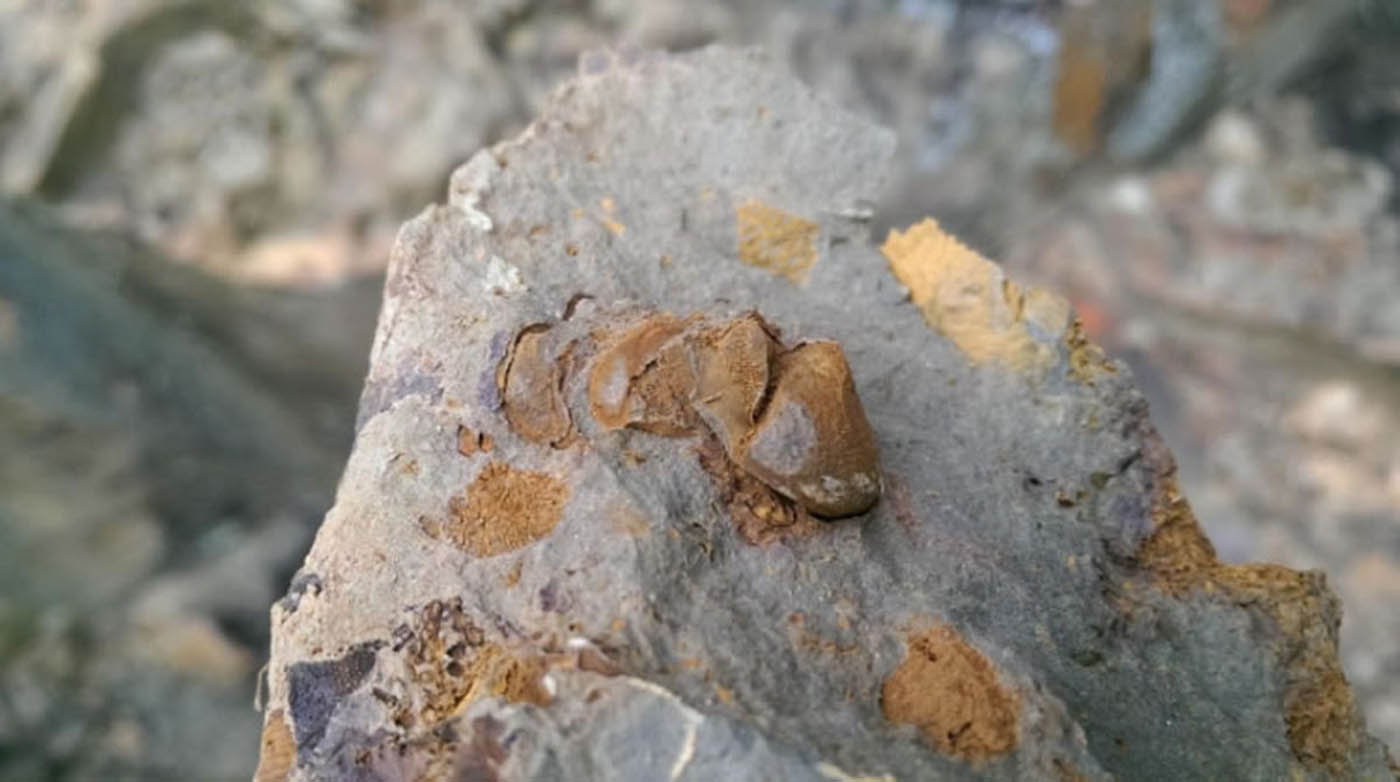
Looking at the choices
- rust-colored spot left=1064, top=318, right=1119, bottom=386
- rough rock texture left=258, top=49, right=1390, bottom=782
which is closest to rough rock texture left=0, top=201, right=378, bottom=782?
rough rock texture left=258, top=49, right=1390, bottom=782

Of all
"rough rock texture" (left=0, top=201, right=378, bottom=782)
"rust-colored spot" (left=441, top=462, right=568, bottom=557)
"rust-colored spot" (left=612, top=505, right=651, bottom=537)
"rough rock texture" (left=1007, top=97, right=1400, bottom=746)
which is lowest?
"rough rock texture" (left=0, top=201, right=378, bottom=782)

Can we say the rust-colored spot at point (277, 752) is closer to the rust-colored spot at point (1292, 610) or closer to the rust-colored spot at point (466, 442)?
the rust-colored spot at point (466, 442)

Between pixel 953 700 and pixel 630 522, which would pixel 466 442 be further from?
pixel 953 700

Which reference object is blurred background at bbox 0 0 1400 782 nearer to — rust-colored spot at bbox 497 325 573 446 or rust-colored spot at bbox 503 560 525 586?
rust-colored spot at bbox 497 325 573 446

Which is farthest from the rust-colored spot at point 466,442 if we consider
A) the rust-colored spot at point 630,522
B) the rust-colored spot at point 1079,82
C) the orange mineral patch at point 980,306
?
the rust-colored spot at point 1079,82

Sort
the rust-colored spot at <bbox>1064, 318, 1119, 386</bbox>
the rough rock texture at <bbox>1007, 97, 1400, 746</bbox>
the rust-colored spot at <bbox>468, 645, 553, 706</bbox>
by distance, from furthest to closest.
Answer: the rough rock texture at <bbox>1007, 97, 1400, 746</bbox>, the rust-colored spot at <bbox>1064, 318, 1119, 386</bbox>, the rust-colored spot at <bbox>468, 645, 553, 706</bbox>

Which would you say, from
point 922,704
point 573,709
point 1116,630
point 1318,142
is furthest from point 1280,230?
point 573,709

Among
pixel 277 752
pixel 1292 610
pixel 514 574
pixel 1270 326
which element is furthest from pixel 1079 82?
pixel 277 752

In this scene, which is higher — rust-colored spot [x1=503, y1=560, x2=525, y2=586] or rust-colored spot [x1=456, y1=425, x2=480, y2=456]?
rust-colored spot [x1=456, y1=425, x2=480, y2=456]
